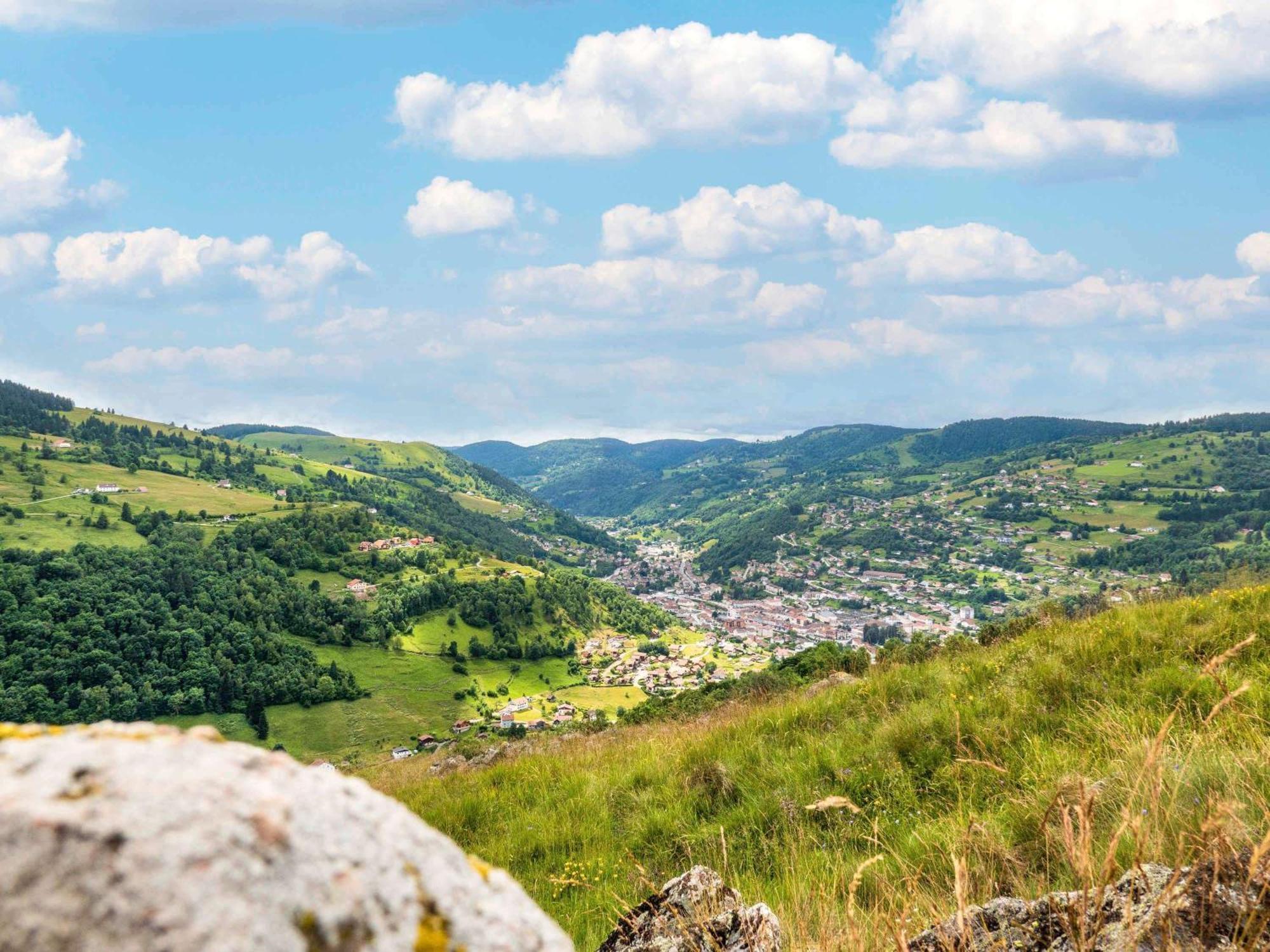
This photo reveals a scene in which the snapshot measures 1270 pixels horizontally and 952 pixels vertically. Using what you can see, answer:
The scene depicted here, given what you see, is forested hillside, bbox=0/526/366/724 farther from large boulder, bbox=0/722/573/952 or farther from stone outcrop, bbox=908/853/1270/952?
stone outcrop, bbox=908/853/1270/952

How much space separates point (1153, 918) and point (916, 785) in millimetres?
4446

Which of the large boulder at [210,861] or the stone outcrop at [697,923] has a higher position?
the large boulder at [210,861]

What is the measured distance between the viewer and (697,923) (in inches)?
136

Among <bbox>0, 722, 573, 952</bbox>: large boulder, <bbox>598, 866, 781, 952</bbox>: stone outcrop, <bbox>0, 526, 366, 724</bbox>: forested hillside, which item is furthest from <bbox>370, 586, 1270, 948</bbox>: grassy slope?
<bbox>0, 526, 366, 724</bbox>: forested hillside

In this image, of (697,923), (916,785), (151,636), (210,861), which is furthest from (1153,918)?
(151,636)

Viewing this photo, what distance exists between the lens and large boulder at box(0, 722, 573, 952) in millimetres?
1065

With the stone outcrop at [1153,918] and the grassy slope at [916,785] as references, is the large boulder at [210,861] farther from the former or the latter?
the grassy slope at [916,785]

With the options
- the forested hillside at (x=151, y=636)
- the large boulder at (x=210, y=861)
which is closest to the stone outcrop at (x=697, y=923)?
the large boulder at (x=210, y=861)

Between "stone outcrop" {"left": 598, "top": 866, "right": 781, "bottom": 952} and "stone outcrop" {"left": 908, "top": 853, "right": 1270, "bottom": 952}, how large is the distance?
2.58 feet

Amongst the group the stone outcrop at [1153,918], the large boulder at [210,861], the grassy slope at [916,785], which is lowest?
the grassy slope at [916,785]

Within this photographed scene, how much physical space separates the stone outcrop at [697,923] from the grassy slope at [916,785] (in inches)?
12.6

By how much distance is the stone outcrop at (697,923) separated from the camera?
10.7ft

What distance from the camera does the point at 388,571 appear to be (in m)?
187

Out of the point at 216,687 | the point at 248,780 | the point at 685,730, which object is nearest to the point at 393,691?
the point at 216,687
